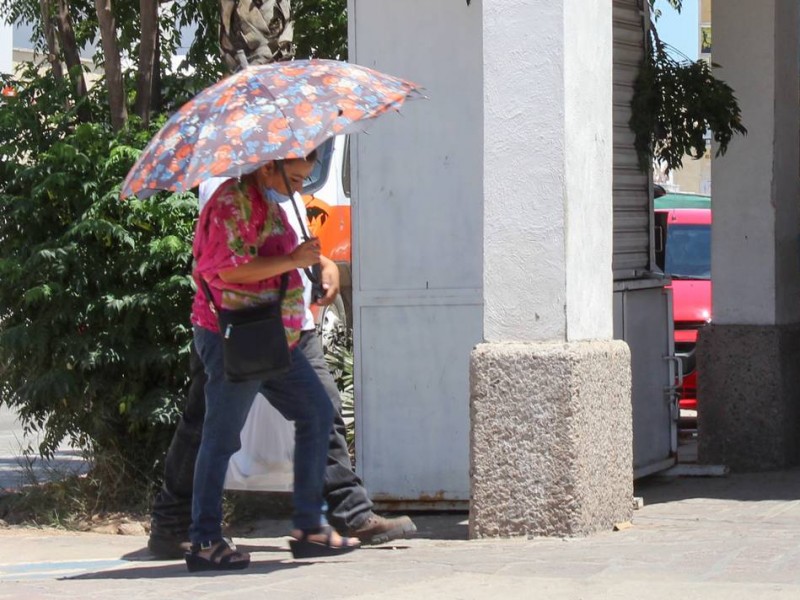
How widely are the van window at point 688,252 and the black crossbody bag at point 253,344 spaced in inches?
301

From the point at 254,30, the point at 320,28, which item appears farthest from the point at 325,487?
the point at 320,28

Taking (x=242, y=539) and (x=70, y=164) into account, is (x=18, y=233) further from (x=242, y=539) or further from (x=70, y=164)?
(x=242, y=539)

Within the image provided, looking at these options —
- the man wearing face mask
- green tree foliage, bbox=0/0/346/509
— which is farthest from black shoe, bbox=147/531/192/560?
green tree foliage, bbox=0/0/346/509

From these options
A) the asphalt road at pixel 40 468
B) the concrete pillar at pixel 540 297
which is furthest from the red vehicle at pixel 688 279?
the concrete pillar at pixel 540 297

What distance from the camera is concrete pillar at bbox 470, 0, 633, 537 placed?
238 inches

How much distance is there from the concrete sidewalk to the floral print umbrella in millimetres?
1518

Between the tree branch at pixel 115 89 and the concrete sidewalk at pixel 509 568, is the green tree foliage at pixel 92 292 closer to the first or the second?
the tree branch at pixel 115 89

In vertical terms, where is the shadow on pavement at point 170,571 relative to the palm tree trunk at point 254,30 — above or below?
below

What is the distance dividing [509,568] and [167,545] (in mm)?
1670

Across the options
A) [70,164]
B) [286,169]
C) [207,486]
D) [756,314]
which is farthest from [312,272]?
[756,314]

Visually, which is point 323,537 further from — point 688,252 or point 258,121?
point 688,252

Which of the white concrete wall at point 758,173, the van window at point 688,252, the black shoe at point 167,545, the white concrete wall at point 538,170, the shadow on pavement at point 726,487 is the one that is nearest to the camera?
the white concrete wall at point 538,170

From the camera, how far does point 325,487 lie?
20.7 ft

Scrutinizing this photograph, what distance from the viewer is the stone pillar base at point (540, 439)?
19.7ft
